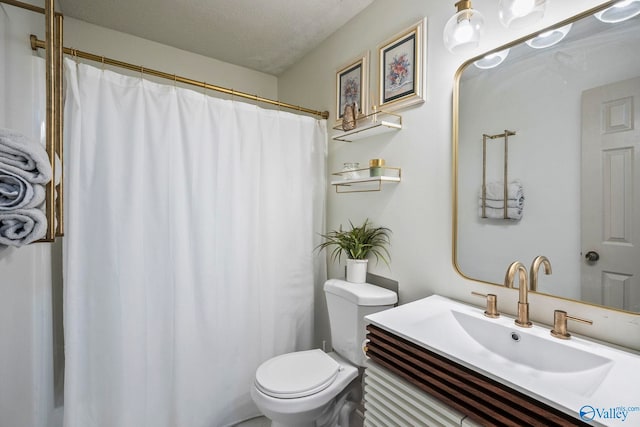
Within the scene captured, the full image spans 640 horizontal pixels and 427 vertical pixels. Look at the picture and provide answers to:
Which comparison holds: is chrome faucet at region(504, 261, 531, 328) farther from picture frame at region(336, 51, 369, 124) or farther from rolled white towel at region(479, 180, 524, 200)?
picture frame at region(336, 51, 369, 124)

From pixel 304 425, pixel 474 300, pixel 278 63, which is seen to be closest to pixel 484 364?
pixel 474 300

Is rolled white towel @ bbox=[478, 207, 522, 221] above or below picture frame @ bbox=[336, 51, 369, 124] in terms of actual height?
below

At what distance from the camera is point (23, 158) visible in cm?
59

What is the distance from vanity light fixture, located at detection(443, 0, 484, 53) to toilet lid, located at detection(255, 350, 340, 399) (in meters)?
1.56

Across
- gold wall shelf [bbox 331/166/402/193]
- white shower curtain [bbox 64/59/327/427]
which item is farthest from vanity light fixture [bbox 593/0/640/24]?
white shower curtain [bbox 64/59/327/427]

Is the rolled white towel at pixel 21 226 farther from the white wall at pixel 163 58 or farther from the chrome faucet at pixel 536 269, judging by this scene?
the white wall at pixel 163 58

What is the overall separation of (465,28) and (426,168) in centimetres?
58

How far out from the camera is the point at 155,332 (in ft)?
5.00

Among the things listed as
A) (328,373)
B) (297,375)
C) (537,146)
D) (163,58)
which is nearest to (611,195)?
(537,146)

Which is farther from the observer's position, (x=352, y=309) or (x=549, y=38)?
(x=352, y=309)

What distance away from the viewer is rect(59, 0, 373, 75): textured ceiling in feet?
5.69

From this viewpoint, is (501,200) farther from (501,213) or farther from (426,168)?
(426,168)

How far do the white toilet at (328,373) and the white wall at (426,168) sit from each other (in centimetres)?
26

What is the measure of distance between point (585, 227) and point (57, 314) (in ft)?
8.03
